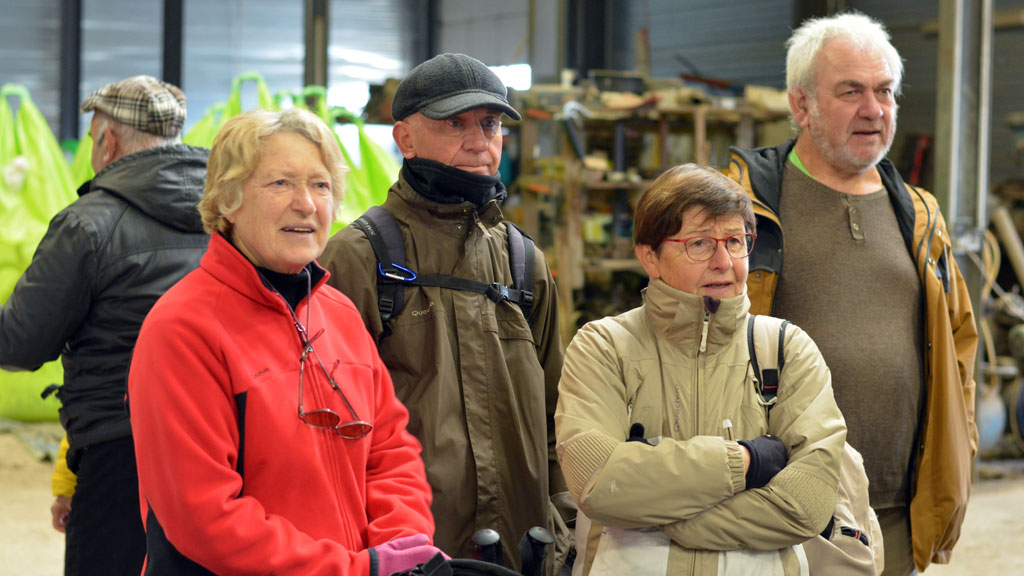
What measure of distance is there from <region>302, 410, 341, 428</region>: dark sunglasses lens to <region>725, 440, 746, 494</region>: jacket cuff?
655 millimetres

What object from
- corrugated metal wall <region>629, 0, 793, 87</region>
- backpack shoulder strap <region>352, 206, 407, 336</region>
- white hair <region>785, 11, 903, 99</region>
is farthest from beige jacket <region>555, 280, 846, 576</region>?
corrugated metal wall <region>629, 0, 793, 87</region>

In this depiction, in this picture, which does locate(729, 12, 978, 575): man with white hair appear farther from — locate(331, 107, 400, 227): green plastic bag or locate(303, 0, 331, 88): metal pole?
locate(303, 0, 331, 88): metal pole

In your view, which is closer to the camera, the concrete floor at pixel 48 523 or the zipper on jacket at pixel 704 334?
the zipper on jacket at pixel 704 334

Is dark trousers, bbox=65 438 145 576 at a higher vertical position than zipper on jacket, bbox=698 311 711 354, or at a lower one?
lower

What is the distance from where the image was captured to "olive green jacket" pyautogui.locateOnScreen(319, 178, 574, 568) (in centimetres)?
204

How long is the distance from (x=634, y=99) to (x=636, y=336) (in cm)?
508

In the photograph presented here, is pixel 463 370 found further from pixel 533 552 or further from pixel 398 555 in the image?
pixel 398 555

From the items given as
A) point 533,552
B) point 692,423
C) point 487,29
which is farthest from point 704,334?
point 487,29

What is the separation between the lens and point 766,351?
192 centimetres

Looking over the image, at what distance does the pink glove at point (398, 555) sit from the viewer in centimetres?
154

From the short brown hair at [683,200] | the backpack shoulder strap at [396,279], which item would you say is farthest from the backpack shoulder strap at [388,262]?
the short brown hair at [683,200]

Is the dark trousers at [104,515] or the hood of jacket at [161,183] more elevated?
the hood of jacket at [161,183]

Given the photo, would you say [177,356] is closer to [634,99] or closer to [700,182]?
[700,182]

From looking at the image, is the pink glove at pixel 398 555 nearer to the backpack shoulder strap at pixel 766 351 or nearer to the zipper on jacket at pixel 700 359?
the zipper on jacket at pixel 700 359
